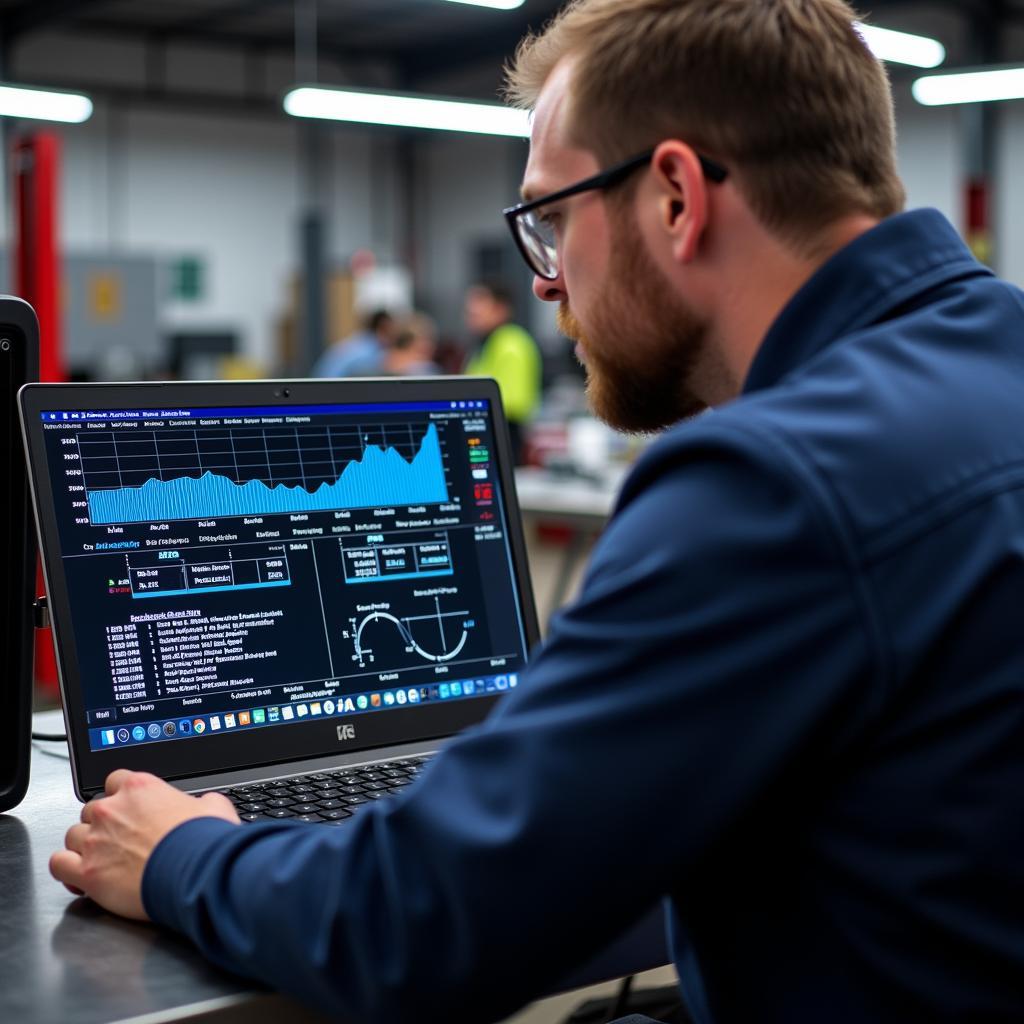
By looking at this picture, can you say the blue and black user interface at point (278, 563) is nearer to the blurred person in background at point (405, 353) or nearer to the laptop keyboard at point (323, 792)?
the laptop keyboard at point (323, 792)

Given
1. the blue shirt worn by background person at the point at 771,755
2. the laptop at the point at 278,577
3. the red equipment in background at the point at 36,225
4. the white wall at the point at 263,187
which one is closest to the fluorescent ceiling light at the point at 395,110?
the red equipment in background at the point at 36,225

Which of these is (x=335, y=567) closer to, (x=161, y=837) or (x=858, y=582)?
(x=161, y=837)

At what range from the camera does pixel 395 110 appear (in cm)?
673

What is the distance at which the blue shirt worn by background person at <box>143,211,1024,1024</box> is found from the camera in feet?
2.05

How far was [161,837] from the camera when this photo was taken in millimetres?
829

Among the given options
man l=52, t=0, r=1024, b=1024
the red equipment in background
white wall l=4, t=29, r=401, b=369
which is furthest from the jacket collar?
white wall l=4, t=29, r=401, b=369

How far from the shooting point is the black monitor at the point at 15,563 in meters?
1.04

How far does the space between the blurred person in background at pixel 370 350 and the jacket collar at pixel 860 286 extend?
6.32 m

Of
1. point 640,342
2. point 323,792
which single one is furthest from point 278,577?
point 640,342

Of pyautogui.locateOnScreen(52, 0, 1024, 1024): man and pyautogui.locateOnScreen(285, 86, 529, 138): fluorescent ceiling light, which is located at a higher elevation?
pyautogui.locateOnScreen(285, 86, 529, 138): fluorescent ceiling light

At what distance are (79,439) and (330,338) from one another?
9.66 m

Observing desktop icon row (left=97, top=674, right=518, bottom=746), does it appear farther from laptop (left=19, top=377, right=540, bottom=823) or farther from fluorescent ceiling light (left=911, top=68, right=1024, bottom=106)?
fluorescent ceiling light (left=911, top=68, right=1024, bottom=106)

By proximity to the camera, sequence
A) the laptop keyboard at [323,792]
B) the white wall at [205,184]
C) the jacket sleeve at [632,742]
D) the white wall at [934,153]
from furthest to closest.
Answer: the white wall at [205,184]
the white wall at [934,153]
the laptop keyboard at [323,792]
the jacket sleeve at [632,742]

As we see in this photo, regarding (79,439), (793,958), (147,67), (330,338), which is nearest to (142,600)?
(79,439)
